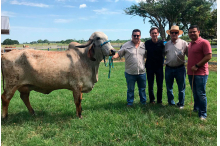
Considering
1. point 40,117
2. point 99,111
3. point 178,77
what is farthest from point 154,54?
point 40,117

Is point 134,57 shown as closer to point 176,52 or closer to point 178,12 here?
point 176,52

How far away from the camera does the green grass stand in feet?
10.6

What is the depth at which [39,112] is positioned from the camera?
15.3 feet

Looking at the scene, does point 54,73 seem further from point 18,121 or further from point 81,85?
point 18,121

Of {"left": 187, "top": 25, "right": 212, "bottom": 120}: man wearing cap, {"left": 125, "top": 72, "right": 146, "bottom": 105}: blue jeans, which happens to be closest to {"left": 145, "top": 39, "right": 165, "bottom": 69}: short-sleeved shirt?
{"left": 125, "top": 72, "right": 146, "bottom": 105}: blue jeans

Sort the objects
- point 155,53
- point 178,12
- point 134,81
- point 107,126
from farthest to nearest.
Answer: point 178,12 < point 134,81 < point 155,53 < point 107,126

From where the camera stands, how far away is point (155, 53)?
470cm

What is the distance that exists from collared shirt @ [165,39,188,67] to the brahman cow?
1695 mm

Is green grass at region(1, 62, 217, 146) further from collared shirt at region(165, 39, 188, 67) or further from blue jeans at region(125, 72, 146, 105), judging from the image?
collared shirt at region(165, 39, 188, 67)

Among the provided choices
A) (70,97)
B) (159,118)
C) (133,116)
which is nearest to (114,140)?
(133,116)

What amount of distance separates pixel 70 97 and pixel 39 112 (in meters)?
1.49

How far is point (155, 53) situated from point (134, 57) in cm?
63

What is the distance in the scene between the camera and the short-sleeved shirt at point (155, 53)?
4.69 m

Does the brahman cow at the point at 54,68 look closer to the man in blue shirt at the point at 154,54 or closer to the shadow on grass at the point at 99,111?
the shadow on grass at the point at 99,111
